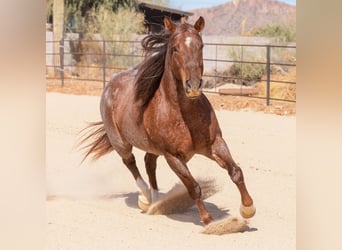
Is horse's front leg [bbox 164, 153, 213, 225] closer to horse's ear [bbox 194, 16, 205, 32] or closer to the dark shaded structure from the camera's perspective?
horse's ear [bbox 194, 16, 205, 32]

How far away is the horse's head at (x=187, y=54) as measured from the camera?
12.9 feet

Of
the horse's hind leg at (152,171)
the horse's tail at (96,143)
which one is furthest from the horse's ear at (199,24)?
the horse's tail at (96,143)

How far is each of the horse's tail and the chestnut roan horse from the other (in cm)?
30

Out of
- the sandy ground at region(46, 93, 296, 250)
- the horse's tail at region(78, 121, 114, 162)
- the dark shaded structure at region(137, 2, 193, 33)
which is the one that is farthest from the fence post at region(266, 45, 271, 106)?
the horse's tail at region(78, 121, 114, 162)

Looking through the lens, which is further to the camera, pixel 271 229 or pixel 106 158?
pixel 106 158

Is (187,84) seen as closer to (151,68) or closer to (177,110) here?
(177,110)

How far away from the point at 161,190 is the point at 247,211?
58 centimetres

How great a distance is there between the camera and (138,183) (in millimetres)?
4602

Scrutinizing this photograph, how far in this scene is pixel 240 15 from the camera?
4.74 meters

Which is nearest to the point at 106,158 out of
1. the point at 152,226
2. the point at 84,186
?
the point at 84,186

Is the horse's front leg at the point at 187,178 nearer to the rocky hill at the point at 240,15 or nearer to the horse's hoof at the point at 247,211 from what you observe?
the horse's hoof at the point at 247,211
